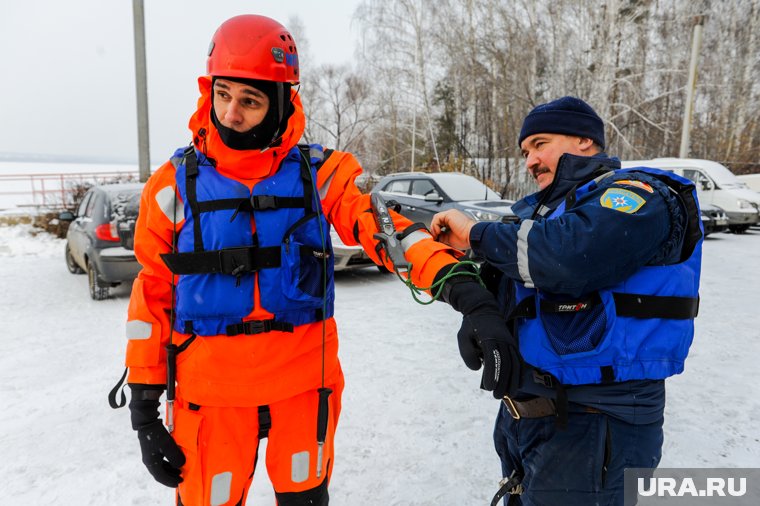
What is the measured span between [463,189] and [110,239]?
19.9 ft

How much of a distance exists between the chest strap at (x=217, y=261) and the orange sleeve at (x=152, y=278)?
93mm

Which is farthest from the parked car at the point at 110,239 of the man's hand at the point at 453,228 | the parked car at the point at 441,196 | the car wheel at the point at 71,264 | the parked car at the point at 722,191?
the parked car at the point at 722,191

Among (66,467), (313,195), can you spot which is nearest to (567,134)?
(313,195)

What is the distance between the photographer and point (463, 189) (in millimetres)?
9039

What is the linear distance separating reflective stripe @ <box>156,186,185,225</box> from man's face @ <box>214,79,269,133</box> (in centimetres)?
32

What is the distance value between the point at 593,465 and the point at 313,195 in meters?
1.35

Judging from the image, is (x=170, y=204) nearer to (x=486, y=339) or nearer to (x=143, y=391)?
(x=143, y=391)

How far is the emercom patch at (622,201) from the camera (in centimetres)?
136

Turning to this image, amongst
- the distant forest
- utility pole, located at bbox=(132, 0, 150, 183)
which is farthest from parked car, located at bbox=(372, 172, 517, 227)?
the distant forest

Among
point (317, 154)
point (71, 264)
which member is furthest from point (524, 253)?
point (71, 264)

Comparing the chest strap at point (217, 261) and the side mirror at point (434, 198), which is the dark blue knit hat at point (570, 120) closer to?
the chest strap at point (217, 261)

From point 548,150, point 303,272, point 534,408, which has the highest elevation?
point 548,150

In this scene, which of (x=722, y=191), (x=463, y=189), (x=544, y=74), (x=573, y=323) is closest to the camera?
→ (x=573, y=323)

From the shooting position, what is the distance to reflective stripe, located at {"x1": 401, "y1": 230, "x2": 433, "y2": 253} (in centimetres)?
163
